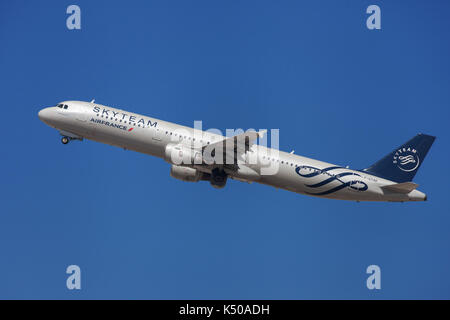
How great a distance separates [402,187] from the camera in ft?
143

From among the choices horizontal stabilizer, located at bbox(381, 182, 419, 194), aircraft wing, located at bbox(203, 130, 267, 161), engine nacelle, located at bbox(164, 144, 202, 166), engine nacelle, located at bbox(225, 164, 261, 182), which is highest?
aircraft wing, located at bbox(203, 130, 267, 161)

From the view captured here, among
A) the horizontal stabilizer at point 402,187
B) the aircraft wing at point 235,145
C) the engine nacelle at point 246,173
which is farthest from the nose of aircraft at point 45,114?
the horizontal stabilizer at point 402,187

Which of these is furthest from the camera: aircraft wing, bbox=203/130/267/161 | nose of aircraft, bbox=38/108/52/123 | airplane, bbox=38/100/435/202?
nose of aircraft, bbox=38/108/52/123

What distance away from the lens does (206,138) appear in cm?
4484

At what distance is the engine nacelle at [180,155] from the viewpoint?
42969 mm

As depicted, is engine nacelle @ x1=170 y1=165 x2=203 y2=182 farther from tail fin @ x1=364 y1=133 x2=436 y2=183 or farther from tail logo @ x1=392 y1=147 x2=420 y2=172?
tail logo @ x1=392 y1=147 x2=420 y2=172

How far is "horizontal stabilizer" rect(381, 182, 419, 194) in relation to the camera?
42.9 m

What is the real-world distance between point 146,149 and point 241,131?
838 centimetres

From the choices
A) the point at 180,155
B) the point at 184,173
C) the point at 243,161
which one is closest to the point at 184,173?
the point at 184,173

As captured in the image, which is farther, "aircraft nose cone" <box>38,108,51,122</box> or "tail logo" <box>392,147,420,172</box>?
"aircraft nose cone" <box>38,108,51,122</box>

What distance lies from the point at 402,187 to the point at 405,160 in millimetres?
3335

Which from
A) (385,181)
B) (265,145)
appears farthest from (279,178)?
(385,181)

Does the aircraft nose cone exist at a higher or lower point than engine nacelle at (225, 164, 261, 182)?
higher

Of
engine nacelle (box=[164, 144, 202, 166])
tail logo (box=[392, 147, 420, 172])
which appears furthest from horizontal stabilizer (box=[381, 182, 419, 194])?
engine nacelle (box=[164, 144, 202, 166])
